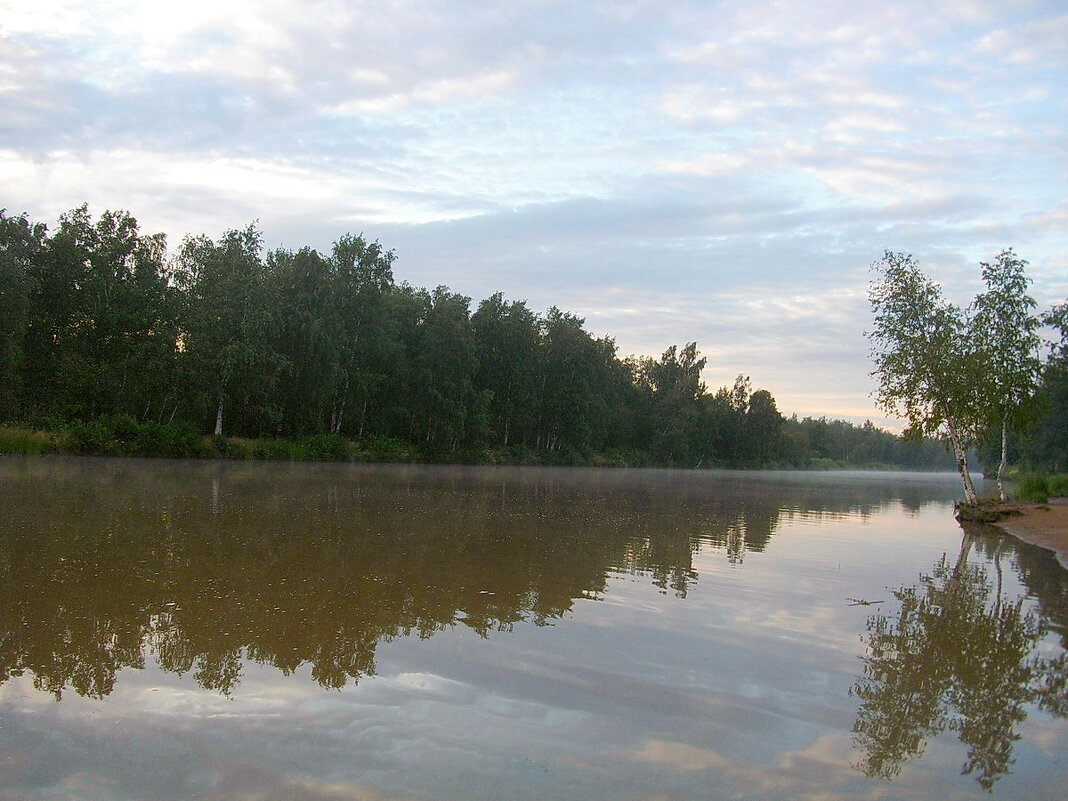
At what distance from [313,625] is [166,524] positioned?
8608mm

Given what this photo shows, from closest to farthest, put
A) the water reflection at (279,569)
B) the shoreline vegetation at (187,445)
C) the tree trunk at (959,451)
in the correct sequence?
the water reflection at (279,569)
the tree trunk at (959,451)
the shoreline vegetation at (187,445)

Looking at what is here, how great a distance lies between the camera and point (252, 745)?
5.09 metres

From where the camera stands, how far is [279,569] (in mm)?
11172

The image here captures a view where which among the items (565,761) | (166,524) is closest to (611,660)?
(565,761)

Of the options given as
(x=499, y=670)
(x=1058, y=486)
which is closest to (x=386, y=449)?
(x=1058, y=486)

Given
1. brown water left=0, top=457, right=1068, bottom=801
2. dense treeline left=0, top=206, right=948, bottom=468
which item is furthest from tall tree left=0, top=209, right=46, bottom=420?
brown water left=0, top=457, right=1068, bottom=801

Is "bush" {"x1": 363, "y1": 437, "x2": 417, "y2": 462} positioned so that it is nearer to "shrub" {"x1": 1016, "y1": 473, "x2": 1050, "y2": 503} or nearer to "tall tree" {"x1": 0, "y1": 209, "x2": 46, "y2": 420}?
"tall tree" {"x1": 0, "y1": 209, "x2": 46, "y2": 420}

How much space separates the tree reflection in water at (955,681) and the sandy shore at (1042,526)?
24.9 ft

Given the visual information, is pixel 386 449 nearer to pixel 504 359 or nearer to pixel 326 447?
pixel 326 447

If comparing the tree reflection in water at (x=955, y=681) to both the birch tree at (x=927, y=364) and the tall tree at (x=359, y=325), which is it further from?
the tall tree at (x=359, y=325)

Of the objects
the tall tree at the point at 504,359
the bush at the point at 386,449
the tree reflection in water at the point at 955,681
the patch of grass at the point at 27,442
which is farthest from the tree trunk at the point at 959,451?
the tall tree at the point at 504,359

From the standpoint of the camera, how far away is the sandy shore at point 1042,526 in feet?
66.5

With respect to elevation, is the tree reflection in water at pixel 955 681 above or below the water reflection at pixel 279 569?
above

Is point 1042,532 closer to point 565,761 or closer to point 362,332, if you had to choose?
point 565,761
